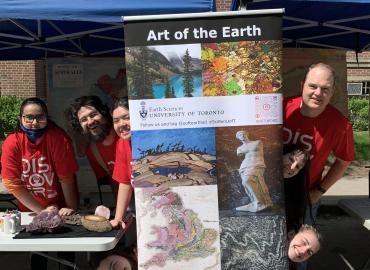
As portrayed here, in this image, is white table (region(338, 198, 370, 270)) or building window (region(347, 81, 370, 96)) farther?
building window (region(347, 81, 370, 96))

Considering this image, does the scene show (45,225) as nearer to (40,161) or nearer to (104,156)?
(40,161)

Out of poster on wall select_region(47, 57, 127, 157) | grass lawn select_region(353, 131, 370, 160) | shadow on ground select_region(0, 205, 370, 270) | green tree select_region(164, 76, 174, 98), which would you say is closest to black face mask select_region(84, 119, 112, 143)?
green tree select_region(164, 76, 174, 98)

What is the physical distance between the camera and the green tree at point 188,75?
8.70ft

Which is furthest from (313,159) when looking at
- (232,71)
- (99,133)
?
(99,133)

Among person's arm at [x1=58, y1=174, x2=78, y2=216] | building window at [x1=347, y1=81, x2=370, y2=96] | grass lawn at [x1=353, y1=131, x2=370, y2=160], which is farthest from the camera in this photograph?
building window at [x1=347, y1=81, x2=370, y2=96]

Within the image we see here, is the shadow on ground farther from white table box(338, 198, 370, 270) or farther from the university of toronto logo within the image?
the university of toronto logo

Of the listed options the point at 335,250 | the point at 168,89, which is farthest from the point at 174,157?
the point at 335,250

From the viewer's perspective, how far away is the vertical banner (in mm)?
2639

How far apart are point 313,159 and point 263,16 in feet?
3.45

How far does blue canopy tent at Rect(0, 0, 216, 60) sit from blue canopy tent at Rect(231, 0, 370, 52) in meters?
0.62

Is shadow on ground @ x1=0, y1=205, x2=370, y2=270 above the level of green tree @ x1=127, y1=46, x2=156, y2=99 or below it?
below

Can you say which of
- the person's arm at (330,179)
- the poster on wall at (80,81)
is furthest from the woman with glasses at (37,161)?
the poster on wall at (80,81)

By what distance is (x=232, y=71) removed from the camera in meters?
2.66

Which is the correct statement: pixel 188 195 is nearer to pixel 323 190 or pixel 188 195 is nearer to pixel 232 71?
pixel 232 71
